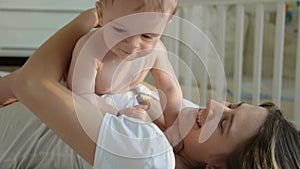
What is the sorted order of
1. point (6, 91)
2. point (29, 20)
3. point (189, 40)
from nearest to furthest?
point (6, 91) → point (189, 40) → point (29, 20)

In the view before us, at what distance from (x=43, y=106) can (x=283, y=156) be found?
0.41 m

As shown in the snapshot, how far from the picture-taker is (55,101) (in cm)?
67

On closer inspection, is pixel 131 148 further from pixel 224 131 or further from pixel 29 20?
pixel 29 20

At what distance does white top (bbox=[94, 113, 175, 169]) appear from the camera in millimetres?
603

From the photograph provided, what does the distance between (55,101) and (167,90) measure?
1.05 ft

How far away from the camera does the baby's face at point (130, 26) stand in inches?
30.9

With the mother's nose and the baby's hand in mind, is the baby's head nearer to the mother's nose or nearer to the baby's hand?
the mother's nose

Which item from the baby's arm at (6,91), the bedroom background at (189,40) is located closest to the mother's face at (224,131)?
the baby's arm at (6,91)

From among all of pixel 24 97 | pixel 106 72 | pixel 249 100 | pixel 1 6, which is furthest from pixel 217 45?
pixel 24 97

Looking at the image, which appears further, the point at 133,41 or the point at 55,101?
the point at 133,41

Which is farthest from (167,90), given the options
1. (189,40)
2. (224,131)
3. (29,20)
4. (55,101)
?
(29,20)

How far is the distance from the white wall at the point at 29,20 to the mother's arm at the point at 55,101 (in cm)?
150

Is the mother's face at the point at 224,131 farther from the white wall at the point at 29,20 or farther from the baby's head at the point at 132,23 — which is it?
the white wall at the point at 29,20

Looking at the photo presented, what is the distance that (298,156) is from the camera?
0.79 metres
